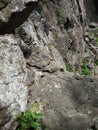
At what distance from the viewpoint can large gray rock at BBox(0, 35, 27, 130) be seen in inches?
267

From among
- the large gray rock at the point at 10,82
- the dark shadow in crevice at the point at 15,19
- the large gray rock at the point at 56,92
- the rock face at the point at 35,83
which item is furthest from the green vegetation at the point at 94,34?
the large gray rock at the point at 10,82

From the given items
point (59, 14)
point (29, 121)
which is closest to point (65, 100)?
point (29, 121)

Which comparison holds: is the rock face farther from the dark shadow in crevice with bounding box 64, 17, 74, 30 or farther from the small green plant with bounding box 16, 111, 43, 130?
the dark shadow in crevice with bounding box 64, 17, 74, 30

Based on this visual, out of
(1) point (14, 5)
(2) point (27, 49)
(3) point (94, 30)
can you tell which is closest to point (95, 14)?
(3) point (94, 30)

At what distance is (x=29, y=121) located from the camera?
732 centimetres

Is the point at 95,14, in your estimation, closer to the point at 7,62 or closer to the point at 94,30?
the point at 94,30

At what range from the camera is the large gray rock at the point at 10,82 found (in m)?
6.77

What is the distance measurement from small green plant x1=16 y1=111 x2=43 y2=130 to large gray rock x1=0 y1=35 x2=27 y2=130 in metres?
0.17

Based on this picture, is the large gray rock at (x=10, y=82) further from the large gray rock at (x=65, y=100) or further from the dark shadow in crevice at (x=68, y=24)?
the dark shadow in crevice at (x=68, y=24)

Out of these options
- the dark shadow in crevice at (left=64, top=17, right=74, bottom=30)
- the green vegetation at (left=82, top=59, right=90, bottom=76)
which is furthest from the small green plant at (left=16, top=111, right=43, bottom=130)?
the dark shadow in crevice at (left=64, top=17, right=74, bottom=30)

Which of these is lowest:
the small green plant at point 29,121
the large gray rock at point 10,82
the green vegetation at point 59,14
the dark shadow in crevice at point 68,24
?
the dark shadow in crevice at point 68,24

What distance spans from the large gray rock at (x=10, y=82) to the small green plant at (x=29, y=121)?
0.17 meters

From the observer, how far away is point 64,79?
9125 millimetres

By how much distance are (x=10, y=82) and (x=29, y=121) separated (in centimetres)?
104
